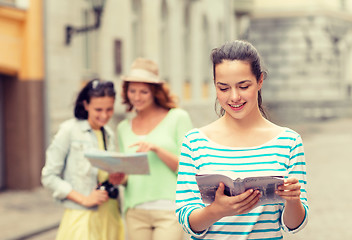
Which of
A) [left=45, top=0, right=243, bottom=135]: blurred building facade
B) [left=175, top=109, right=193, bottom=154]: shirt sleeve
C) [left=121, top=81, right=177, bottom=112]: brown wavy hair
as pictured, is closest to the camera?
[left=175, top=109, right=193, bottom=154]: shirt sleeve

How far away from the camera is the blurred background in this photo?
12.0 m

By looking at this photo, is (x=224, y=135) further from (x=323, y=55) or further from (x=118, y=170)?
(x=323, y=55)

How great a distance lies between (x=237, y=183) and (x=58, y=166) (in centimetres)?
227

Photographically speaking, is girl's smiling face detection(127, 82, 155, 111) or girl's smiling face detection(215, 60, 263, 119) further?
girl's smiling face detection(127, 82, 155, 111)

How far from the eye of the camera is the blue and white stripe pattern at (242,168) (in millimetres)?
2791

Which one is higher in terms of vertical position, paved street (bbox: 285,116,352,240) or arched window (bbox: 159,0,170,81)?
arched window (bbox: 159,0,170,81)

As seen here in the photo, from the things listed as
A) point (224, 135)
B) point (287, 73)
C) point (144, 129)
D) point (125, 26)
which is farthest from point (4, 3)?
point (287, 73)

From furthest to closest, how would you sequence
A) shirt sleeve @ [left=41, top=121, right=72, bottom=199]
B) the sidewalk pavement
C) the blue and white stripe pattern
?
the sidewalk pavement
shirt sleeve @ [left=41, top=121, right=72, bottom=199]
the blue and white stripe pattern

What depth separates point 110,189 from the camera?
4598 millimetres

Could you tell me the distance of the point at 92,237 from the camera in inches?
178

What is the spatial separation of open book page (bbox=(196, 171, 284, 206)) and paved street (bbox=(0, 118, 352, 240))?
17.4 feet

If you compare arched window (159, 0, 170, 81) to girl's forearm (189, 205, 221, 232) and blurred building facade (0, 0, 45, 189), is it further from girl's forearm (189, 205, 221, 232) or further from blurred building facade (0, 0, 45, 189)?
girl's forearm (189, 205, 221, 232)

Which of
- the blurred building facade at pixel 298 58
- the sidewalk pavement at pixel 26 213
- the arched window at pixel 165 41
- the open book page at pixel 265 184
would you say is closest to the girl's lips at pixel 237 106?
the open book page at pixel 265 184

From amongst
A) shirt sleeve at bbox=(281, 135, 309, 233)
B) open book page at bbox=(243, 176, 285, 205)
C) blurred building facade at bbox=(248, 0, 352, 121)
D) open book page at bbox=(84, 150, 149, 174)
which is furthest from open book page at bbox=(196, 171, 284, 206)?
blurred building facade at bbox=(248, 0, 352, 121)
